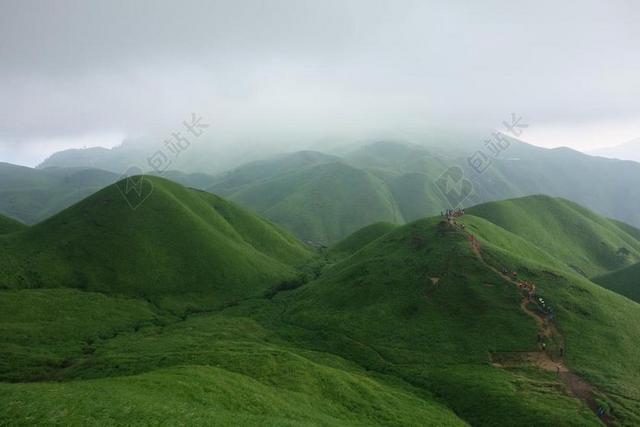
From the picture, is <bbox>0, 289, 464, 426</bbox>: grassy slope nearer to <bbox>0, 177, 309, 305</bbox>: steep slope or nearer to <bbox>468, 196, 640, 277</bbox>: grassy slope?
<bbox>0, 177, 309, 305</bbox>: steep slope

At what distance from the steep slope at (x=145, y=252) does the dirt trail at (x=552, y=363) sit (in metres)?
61.3

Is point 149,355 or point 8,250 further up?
point 8,250

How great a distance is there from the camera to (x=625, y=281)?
110 m

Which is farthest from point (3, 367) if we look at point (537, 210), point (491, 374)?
point (537, 210)

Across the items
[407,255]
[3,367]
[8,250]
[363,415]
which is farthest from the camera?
[8,250]

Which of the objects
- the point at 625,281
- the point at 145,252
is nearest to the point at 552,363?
the point at 625,281

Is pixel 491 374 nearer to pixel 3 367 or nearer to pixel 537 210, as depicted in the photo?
pixel 3 367

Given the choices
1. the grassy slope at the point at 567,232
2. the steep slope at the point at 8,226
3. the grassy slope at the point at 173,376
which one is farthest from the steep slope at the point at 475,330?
the steep slope at the point at 8,226

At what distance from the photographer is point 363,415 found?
39.9 metres

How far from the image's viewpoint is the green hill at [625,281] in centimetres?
10388

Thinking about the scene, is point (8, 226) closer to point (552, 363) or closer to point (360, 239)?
point (360, 239)

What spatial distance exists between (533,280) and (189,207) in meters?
101

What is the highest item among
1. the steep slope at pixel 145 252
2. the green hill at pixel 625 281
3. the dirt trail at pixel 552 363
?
the steep slope at pixel 145 252

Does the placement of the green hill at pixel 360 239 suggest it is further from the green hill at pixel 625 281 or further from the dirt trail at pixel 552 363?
the dirt trail at pixel 552 363
